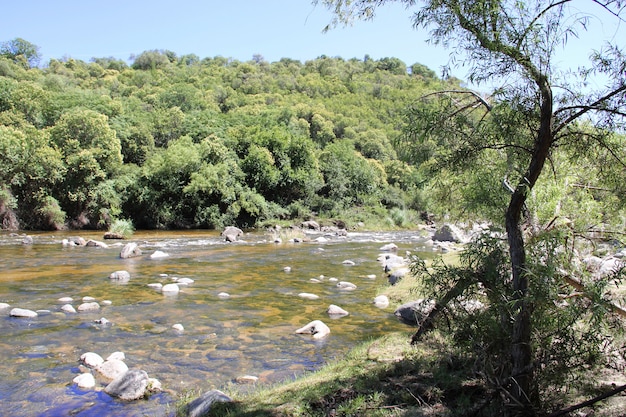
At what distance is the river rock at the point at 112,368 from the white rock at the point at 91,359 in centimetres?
12

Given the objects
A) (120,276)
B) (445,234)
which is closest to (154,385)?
(120,276)

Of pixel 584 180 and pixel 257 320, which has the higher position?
pixel 584 180

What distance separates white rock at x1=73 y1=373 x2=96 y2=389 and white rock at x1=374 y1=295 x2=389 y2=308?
6.48m

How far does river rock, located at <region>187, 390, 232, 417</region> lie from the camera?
16.8 feet

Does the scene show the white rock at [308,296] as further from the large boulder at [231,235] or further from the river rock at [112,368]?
the large boulder at [231,235]

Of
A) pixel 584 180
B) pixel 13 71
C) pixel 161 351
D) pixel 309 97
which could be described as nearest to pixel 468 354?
pixel 584 180

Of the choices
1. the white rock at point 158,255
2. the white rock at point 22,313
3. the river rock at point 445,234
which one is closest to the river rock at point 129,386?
the white rock at point 22,313

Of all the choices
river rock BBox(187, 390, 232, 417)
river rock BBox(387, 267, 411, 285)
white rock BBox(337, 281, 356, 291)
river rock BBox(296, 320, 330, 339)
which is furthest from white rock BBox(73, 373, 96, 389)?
river rock BBox(387, 267, 411, 285)

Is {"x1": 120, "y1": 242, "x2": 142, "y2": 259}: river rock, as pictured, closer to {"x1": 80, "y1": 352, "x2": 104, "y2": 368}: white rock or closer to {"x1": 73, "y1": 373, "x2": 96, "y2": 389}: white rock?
{"x1": 80, "y1": 352, "x2": 104, "y2": 368}: white rock

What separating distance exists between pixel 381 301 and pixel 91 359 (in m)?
6.54

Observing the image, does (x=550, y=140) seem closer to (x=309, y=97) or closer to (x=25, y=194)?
(x=25, y=194)

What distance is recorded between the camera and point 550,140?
4.32 m

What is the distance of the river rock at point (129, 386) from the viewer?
586 centimetres

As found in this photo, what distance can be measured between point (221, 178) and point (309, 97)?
60819 mm
